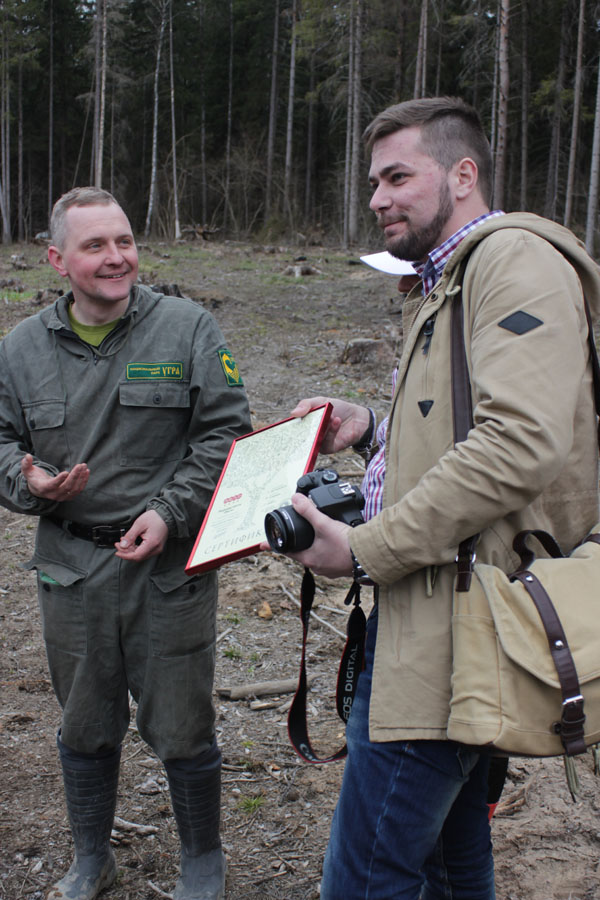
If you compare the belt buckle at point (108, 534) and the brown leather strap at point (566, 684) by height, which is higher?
the brown leather strap at point (566, 684)

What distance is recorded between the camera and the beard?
6.45 feet

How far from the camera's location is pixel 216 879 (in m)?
2.75

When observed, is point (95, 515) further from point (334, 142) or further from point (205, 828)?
point (334, 142)

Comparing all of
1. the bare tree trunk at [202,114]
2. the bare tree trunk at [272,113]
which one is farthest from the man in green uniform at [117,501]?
the bare tree trunk at [202,114]

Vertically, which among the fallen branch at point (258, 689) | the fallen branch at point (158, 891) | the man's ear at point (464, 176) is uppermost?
the man's ear at point (464, 176)

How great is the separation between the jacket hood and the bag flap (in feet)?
2.06

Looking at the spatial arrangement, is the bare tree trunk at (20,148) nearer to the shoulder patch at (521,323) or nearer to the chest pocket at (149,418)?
the chest pocket at (149,418)

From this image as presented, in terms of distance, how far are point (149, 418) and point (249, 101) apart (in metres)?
40.8

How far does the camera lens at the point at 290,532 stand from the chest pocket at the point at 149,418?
90cm

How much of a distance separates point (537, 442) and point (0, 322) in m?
11.1

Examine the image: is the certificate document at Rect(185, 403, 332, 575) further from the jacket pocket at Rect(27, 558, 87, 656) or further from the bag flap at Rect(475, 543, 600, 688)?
the bag flap at Rect(475, 543, 600, 688)

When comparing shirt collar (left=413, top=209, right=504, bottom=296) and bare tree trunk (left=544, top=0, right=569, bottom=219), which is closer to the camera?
shirt collar (left=413, top=209, right=504, bottom=296)

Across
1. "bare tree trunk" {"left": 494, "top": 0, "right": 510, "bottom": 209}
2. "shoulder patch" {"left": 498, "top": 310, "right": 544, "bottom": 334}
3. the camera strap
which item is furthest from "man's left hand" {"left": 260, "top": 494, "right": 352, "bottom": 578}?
"bare tree trunk" {"left": 494, "top": 0, "right": 510, "bottom": 209}

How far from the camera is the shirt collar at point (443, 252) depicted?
1962 mm
